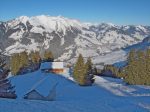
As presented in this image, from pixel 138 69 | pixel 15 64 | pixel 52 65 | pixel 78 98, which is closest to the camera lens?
pixel 78 98

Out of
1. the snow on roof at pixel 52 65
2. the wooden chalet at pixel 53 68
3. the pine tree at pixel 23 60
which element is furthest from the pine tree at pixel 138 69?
the pine tree at pixel 23 60

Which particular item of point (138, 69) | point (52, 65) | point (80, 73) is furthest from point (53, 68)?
point (138, 69)

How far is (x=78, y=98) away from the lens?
8206 cm

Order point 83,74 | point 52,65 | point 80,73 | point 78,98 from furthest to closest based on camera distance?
point 52,65 < point 83,74 < point 80,73 < point 78,98

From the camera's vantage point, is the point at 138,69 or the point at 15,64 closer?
the point at 138,69

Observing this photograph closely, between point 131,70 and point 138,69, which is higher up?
point 138,69

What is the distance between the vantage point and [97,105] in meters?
41.5

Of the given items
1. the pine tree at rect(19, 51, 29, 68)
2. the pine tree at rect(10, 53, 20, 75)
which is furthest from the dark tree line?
the pine tree at rect(10, 53, 20, 75)

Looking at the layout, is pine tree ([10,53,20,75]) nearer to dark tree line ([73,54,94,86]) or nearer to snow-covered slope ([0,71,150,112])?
snow-covered slope ([0,71,150,112])

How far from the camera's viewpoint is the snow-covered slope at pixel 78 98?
115 feet

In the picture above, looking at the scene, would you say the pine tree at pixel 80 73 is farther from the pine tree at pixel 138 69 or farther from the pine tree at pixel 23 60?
the pine tree at pixel 23 60

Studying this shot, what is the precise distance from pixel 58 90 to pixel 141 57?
2937 centimetres

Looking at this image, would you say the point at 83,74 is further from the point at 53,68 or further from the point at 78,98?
the point at 78,98

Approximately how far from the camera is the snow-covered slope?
115 ft
